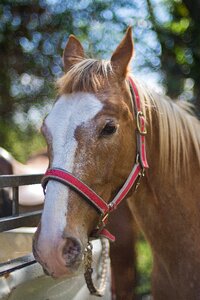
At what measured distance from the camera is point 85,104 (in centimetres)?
197

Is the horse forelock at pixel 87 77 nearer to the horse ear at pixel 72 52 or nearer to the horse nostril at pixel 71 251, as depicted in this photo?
the horse ear at pixel 72 52

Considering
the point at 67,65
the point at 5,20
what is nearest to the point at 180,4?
the point at 5,20

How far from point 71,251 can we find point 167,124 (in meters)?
0.87

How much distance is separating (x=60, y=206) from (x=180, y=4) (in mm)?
6561

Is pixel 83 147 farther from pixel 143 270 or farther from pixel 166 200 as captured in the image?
pixel 143 270

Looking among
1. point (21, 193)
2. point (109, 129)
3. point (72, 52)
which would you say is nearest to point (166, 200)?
point (109, 129)

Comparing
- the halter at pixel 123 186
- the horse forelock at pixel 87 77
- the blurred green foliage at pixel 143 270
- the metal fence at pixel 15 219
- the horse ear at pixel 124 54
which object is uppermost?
the horse ear at pixel 124 54

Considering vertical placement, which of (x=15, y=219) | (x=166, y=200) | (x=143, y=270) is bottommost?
(x=143, y=270)

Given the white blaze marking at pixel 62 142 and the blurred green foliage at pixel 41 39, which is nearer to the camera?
the white blaze marking at pixel 62 142

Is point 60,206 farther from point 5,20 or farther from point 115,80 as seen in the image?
point 5,20

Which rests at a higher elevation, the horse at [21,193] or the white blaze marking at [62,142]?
the white blaze marking at [62,142]

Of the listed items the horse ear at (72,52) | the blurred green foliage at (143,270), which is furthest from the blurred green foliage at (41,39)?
the horse ear at (72,52)

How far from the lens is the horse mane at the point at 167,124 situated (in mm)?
2137

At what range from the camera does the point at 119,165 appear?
207cm
